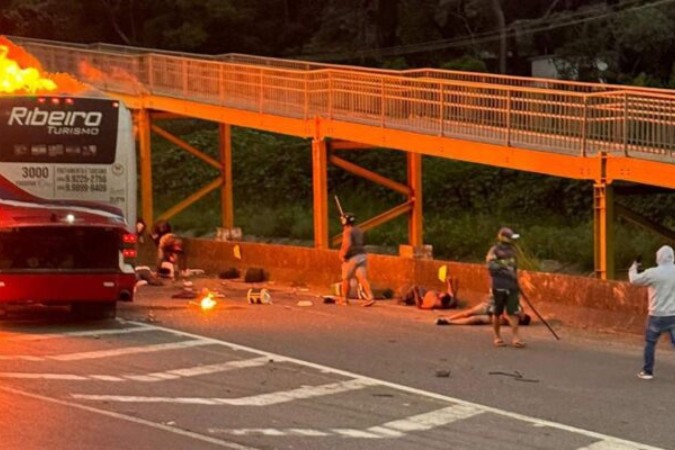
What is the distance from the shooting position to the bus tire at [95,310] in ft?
53.3

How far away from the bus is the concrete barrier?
5.20 m

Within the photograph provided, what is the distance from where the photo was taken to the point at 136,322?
16.6 metres

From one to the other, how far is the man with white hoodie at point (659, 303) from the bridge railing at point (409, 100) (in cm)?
444

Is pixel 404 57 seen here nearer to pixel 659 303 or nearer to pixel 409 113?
pixel 409 113

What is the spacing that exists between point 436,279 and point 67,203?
6.81 metres

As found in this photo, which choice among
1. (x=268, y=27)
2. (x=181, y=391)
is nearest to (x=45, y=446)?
(x=181, y=391)

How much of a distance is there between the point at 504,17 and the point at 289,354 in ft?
143

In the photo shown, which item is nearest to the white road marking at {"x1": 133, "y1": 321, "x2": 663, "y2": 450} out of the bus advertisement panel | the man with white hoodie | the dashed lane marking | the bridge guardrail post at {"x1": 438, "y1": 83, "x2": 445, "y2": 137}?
the dashed lane marking

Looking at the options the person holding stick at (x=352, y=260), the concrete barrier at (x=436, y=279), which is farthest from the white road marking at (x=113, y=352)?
the concrete barrier at (x=436, y=279)

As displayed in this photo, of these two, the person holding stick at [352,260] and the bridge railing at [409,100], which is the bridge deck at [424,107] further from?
the person holding stick at [352,260]

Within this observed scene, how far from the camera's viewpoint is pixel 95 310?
53.7 feet

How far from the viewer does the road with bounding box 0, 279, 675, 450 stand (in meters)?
8.95

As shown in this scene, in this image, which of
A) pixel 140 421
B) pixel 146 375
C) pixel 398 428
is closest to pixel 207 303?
pixel 146 375

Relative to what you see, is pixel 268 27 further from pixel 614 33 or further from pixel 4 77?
pixel 4 77
